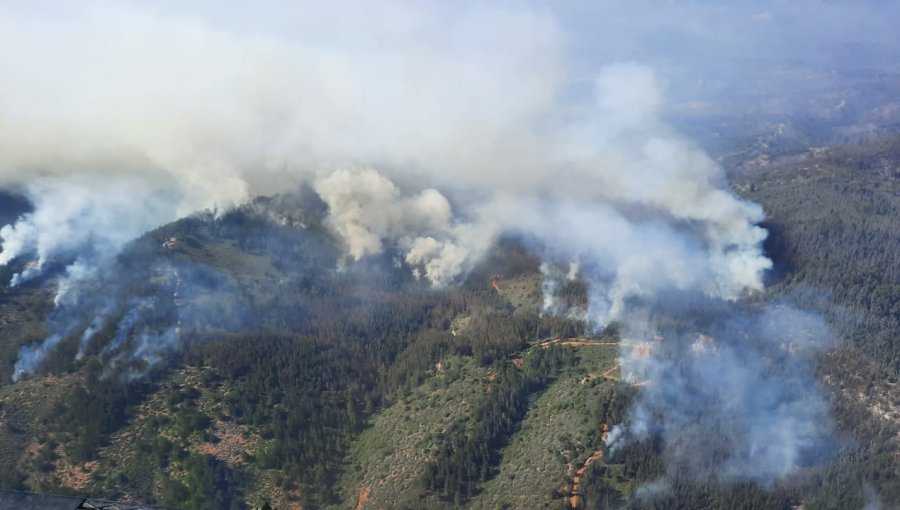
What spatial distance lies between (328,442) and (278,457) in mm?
9161

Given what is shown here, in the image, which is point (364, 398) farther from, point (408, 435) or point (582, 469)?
point (582, 469)

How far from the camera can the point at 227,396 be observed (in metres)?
121

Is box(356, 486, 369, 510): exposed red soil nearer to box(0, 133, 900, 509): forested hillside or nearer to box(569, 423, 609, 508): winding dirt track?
box(0, 133, 900, 509): forested hillside

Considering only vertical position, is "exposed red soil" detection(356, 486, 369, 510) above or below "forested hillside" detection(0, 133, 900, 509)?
below

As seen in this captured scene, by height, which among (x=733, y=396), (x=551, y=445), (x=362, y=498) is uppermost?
(x=733, y=396)

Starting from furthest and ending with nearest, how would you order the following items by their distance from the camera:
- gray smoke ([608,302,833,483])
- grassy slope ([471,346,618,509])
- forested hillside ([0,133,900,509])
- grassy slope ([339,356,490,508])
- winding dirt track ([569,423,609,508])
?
gray smoke ([608,302,833,483])
grassy slope ([339,356,490,508])
forested hillside ([0,133,900,509])
grassy slope ([471,346,618,509])
winding dirt track ([569,423,609,508])

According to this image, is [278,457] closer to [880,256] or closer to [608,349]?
[608,349]

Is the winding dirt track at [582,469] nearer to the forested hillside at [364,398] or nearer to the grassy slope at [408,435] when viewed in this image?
the forested hillside at [364,398]

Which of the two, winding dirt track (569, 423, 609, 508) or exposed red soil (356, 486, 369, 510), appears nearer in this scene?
winding dirt track (569, 423, 609, 508)

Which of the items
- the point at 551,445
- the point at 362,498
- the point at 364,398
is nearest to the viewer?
the point at 362,498

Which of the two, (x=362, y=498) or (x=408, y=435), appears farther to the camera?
(x=408, y=435)

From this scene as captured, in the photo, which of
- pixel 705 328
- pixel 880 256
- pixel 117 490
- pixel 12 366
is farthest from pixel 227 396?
pixel 880 256

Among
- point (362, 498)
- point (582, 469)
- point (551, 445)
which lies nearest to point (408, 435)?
point (362, 498)

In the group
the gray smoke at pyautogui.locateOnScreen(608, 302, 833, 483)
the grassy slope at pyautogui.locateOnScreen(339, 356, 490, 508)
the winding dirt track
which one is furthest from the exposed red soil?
the gray smoke at pyautogui.locateOnScreen(608, 302, 833, 483)
